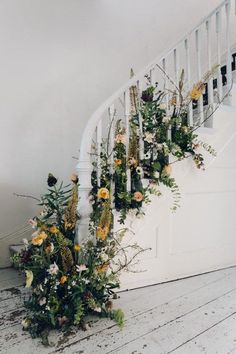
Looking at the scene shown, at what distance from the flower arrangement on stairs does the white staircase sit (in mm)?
97

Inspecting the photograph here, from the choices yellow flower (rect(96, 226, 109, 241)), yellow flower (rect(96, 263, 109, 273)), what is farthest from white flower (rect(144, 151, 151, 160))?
yellow flower (rect(96, 263, 109, 273))

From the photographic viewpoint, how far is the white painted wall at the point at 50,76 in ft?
8.21

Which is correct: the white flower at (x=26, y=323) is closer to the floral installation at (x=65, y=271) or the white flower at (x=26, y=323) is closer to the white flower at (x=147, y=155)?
the floral installation at (x=65, y=271)

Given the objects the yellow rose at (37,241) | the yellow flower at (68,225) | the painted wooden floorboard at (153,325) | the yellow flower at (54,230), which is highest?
the yellow flower at (68,225)

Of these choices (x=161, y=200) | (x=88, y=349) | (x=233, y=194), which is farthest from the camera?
(x=233, y=194)

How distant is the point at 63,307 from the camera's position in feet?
4.88

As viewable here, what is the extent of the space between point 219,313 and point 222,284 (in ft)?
1.56

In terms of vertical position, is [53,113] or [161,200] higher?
[53,113]

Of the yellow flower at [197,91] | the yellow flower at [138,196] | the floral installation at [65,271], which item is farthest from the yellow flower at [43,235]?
the yellow flower at [197,91]

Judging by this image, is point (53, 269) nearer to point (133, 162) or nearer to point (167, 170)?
point (133, 162)

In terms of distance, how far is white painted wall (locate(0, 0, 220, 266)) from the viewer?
2.50 meters

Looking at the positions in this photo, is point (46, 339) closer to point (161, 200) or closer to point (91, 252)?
point (91, 252)

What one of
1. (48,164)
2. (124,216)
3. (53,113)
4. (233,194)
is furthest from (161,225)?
(53,113)

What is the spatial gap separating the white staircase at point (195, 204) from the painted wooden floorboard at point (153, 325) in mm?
210
